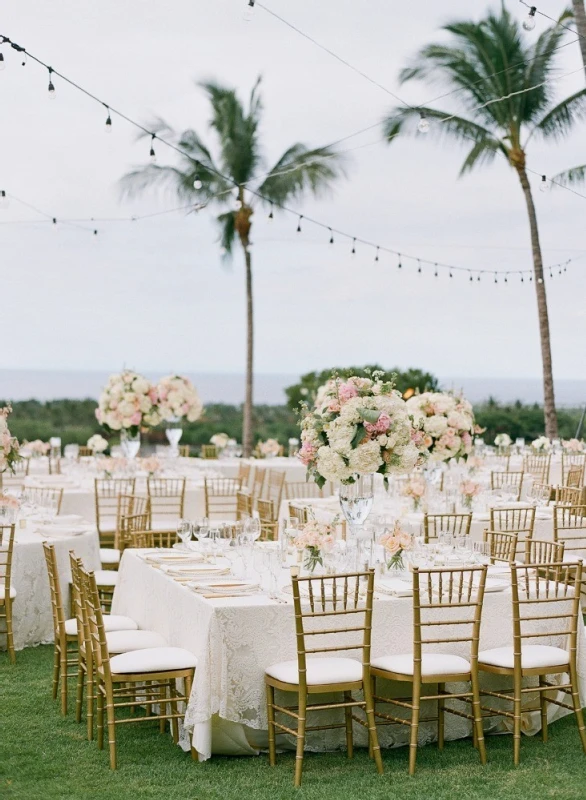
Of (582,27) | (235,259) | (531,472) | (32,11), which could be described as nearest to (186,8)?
(32,11)

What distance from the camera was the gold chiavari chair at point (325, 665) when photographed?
5.09m

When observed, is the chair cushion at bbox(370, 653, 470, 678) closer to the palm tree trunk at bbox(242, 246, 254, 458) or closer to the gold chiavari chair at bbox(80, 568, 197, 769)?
the gold chiavari chair at bbox(80, 568, 197, 769)

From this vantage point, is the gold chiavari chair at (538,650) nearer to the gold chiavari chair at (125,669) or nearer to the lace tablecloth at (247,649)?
the lace tablecloth at (247,649)

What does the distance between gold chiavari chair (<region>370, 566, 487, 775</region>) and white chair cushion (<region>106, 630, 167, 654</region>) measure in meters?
1.20

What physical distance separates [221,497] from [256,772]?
24.0 ft

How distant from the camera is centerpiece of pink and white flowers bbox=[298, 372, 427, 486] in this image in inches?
244

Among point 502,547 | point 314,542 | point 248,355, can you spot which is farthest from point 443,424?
point 248,355

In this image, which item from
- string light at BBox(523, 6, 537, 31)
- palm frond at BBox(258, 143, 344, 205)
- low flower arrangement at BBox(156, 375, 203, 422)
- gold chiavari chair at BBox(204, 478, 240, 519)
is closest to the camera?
string light at BBox(523, 6, 537, 31)

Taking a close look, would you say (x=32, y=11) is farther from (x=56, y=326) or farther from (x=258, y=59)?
(x=56, y=326)

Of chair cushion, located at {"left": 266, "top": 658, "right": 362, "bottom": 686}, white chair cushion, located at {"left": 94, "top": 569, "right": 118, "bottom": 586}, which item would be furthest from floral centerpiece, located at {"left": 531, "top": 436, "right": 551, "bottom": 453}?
chair cushion, located at {"left": 266, "top": 658, "right": 362, "bottom": 686}

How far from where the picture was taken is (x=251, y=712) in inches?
210

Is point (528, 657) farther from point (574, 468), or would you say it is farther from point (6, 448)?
point (574, 468)

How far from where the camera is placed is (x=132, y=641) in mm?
5871

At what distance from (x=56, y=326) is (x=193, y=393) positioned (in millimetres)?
17080
